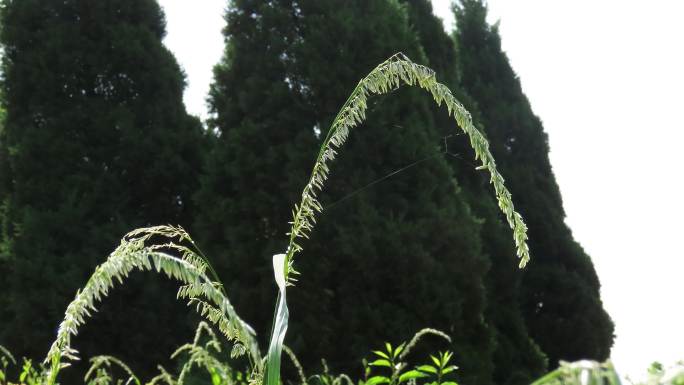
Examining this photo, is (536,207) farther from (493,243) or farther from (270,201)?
(270,201)

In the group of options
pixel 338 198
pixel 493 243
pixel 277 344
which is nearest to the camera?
pixel 277 344

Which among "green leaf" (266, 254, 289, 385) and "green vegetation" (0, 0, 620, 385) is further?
"green vegetation" (0, 0, 620, 385)

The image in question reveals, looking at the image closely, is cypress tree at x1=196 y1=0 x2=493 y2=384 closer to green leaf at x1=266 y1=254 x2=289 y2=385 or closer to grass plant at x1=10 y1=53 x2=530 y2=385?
grass plant at x1=10 y1=53 x2=530 y2=385

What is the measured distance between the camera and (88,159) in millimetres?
10633

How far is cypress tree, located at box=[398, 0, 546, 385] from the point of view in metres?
9.98

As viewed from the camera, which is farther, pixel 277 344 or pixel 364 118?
pixel 364 118

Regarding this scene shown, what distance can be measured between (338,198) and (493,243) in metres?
2.82

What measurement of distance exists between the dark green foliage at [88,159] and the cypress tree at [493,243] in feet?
9.97

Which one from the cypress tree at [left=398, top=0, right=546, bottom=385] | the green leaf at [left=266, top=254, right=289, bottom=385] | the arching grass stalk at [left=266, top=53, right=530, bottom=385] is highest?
the cypress tree at [left=398, top=0, right=546, bottom=385]

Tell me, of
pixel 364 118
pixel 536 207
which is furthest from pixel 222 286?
pixel 536 207

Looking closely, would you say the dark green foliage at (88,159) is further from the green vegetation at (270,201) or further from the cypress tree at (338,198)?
the cypress tree at (338,198)

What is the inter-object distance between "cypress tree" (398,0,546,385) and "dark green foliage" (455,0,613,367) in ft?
1.87

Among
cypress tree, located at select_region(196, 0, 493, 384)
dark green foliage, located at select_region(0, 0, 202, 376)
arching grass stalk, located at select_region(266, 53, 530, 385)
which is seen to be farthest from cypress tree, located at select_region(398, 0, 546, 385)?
arching grass stalk, located at select_region(266, 53, 530, 385)

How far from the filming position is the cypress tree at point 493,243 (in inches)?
393
